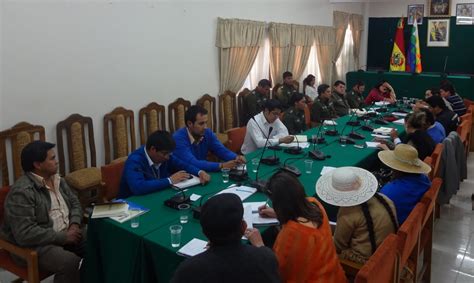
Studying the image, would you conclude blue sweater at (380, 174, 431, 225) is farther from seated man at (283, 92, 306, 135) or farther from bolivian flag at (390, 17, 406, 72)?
bolivian flag at (390, 17, 406, 72)

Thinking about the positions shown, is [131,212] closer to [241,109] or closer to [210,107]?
[210,107]

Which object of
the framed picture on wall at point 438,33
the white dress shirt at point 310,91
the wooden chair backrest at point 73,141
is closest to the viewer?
the wooden chair backrest at point 73,141

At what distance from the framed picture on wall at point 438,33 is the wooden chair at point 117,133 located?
8.35 meters

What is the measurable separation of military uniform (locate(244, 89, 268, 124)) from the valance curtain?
0.92ft

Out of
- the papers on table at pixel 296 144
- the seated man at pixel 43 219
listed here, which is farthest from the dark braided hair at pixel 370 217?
the papers on table at pixel 296 144

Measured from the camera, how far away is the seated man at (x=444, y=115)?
473cm

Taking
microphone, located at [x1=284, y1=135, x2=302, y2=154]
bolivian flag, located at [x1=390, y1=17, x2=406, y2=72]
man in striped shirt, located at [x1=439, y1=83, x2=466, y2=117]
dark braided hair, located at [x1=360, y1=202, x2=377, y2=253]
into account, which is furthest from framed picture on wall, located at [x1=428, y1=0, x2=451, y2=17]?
dark braided hair, located at [x1=360, y1=202, x2=377, y2=253]

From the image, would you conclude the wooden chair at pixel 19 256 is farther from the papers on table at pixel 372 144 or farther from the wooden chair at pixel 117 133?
the papers on table at pixel 372 144

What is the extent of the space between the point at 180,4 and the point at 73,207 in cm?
347

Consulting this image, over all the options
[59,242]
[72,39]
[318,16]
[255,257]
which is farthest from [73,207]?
[318,16]

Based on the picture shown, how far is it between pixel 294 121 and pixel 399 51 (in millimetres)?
6203

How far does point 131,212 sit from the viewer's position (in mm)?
2350

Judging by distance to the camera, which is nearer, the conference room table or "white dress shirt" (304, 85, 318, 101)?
the conference room table

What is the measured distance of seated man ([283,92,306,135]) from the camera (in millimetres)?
5258
